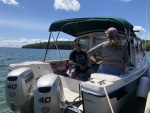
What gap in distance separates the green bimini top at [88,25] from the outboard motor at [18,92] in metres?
2.36

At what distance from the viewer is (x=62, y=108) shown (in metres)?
3.94

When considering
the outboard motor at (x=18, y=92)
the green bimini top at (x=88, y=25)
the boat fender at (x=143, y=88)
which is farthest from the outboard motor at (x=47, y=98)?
the boat fender at (x=143, y=88)

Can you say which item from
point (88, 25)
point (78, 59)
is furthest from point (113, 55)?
point (88, 25)

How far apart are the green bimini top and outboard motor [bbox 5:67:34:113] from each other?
7.73 ft

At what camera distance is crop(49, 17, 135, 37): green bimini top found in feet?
17.3

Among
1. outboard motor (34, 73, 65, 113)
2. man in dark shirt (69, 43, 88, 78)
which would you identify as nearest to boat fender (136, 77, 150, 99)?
man in dark shirt (69, 43, 88, 78)

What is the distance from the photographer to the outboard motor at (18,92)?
13.7ft

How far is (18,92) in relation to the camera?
4191mm

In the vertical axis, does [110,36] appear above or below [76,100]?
above

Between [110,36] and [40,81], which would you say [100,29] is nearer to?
[110,36]

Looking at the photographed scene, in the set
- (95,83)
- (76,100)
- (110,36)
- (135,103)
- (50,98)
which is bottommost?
(135,103)

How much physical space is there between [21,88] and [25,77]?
0.28 m

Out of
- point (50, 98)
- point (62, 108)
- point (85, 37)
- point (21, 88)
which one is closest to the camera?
point (50, 98)

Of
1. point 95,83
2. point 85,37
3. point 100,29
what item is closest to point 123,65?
point 95,83
